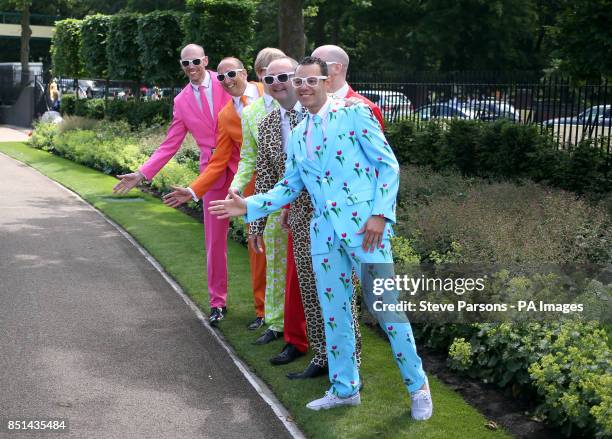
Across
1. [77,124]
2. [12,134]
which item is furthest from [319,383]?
[12,134]

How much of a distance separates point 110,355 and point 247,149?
1923 mm

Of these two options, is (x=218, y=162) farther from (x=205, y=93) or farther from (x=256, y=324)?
(x=256, y=324)

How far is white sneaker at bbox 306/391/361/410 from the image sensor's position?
5742mm

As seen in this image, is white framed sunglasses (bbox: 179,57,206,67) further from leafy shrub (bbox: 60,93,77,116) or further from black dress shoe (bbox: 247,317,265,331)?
leafy shrub (bbox: 60,93,77,116)

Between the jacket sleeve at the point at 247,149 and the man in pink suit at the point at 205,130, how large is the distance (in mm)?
980

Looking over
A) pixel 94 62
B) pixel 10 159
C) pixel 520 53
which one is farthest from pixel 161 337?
pixel 520 53

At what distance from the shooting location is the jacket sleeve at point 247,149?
22.3 feet

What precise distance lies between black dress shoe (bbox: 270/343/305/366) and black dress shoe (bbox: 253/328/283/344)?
1.29 ft

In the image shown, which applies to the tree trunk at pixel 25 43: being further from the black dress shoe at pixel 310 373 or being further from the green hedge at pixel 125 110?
the black dress shoe at pixel 310 373

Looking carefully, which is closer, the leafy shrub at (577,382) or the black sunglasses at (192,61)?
the leafy shrub at (577,382)

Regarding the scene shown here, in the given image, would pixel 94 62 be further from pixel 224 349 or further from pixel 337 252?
pixel 337 252

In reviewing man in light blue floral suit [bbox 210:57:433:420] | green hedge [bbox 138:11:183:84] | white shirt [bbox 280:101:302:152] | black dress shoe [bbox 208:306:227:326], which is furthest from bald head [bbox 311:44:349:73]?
green hedge [bbox 138:11:183:84]

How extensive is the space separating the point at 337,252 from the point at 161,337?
8.94ft

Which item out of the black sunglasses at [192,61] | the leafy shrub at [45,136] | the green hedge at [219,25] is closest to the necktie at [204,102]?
the black sunglasses at [192,61]
